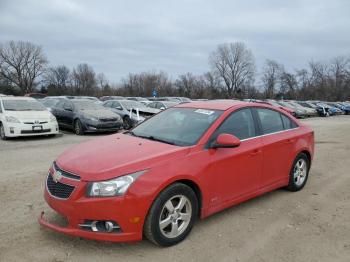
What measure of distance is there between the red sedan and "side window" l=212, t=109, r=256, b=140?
15 mm

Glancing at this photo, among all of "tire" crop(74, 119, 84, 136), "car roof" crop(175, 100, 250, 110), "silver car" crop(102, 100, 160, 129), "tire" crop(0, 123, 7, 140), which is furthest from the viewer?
"silver car" crop(102, 100, 160, 129)

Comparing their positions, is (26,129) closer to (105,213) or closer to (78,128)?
(78,128)

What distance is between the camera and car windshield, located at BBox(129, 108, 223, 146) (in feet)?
15.0

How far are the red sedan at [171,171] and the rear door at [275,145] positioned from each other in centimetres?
2

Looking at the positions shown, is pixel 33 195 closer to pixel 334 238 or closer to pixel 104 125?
pixel 334 238

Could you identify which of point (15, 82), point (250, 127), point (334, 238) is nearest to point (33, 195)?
point (250, 127)

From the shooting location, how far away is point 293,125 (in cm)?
612

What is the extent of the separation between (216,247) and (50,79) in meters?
96.9

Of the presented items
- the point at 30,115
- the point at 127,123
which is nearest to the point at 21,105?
the point at 30,115

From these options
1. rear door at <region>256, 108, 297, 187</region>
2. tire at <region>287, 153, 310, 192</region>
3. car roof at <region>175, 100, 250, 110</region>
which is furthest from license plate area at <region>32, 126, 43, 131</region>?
tire at <region>287, 153, 310, 192</region>

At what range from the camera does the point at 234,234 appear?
4301 millimetres

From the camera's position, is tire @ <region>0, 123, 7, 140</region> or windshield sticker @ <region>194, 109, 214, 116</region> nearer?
windshield sticker @ <region>194, 109, 214, 116</region>

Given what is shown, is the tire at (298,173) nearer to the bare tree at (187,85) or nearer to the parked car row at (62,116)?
the parked car row at (62,116)

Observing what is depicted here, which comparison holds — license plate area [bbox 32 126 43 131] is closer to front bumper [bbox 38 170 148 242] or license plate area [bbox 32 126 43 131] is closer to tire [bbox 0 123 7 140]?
tire [bbox 0 123 7 140]
